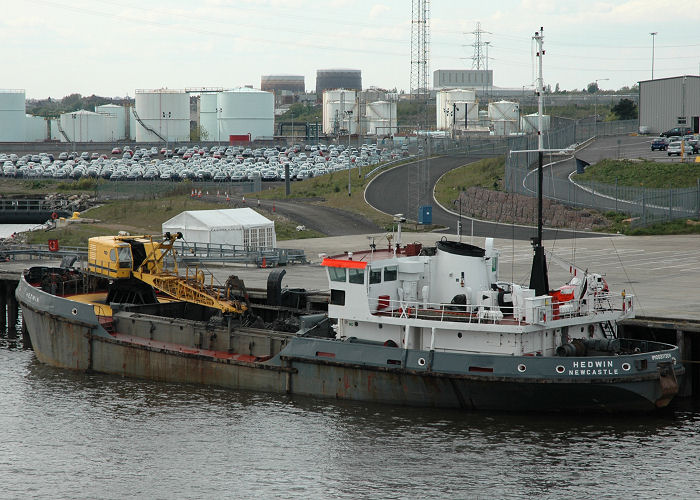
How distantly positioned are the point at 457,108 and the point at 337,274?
12250 cm

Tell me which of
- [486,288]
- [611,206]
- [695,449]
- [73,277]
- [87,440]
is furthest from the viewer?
[611,206]

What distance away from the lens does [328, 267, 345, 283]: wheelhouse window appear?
3114 centimetres

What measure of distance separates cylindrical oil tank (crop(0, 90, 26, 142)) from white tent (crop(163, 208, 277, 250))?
4507 inches

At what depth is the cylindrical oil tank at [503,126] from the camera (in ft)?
451

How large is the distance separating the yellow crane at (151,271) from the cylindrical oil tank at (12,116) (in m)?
133

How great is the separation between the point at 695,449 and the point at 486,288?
8.23 metres

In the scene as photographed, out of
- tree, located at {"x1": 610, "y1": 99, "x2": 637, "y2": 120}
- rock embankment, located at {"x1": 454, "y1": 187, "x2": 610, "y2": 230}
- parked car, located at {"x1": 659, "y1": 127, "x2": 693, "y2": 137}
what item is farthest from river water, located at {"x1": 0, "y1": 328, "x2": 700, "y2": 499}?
tree, located at {"x1": 610, "y1": 99, "x2": 637, "y2": 120}

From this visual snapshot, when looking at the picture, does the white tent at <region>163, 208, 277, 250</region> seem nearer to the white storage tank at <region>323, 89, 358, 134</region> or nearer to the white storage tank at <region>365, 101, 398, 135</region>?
the white storage tank at <region>365, 101, 398, 135</region>

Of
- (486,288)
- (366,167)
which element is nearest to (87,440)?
(486,288)

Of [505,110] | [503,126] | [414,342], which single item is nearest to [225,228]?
[414,342]

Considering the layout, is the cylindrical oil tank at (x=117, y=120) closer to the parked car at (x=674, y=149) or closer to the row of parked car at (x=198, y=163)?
the row of parked car at (x=198, y=163)

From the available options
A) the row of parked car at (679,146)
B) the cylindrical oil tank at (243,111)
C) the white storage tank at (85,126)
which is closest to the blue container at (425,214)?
the row of parked car at (679,146)

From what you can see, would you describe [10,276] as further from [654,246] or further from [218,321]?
[654,246]

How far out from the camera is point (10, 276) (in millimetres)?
46344
